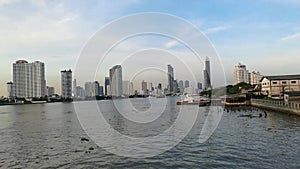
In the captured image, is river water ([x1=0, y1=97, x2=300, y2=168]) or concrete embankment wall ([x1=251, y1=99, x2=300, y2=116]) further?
concrete embankment wall ([x1=251, y1=99, x2=300, y2=116])

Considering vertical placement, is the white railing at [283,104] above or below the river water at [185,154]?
above

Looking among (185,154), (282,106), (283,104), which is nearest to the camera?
(185,154)

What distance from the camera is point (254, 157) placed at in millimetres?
21156

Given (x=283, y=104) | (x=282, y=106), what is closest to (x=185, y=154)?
(x=282, y=106)

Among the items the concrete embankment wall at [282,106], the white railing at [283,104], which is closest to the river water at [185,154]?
the concrete embankment wall at [282,106]

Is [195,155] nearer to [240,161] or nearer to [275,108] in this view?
[240,161]

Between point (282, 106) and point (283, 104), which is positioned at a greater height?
point (283, 104)

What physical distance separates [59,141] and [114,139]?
6421mm

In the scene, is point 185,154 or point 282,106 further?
point 282,106

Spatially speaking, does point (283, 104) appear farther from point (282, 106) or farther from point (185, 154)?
point (185, 154)

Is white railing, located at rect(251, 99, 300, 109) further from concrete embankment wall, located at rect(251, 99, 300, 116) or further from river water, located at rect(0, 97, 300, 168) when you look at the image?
river water, located at rect(0, 97, 300, 168)

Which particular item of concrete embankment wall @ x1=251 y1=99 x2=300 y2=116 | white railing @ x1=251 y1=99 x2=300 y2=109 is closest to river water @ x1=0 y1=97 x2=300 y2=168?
concrete embankment wall @ x1=251 y1=99 x2=300 y2=116

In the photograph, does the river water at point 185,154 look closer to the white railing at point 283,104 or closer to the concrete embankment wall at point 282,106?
the concrete embankment wall at point 282,106

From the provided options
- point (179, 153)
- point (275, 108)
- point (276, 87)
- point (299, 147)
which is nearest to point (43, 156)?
point (179, 153)
